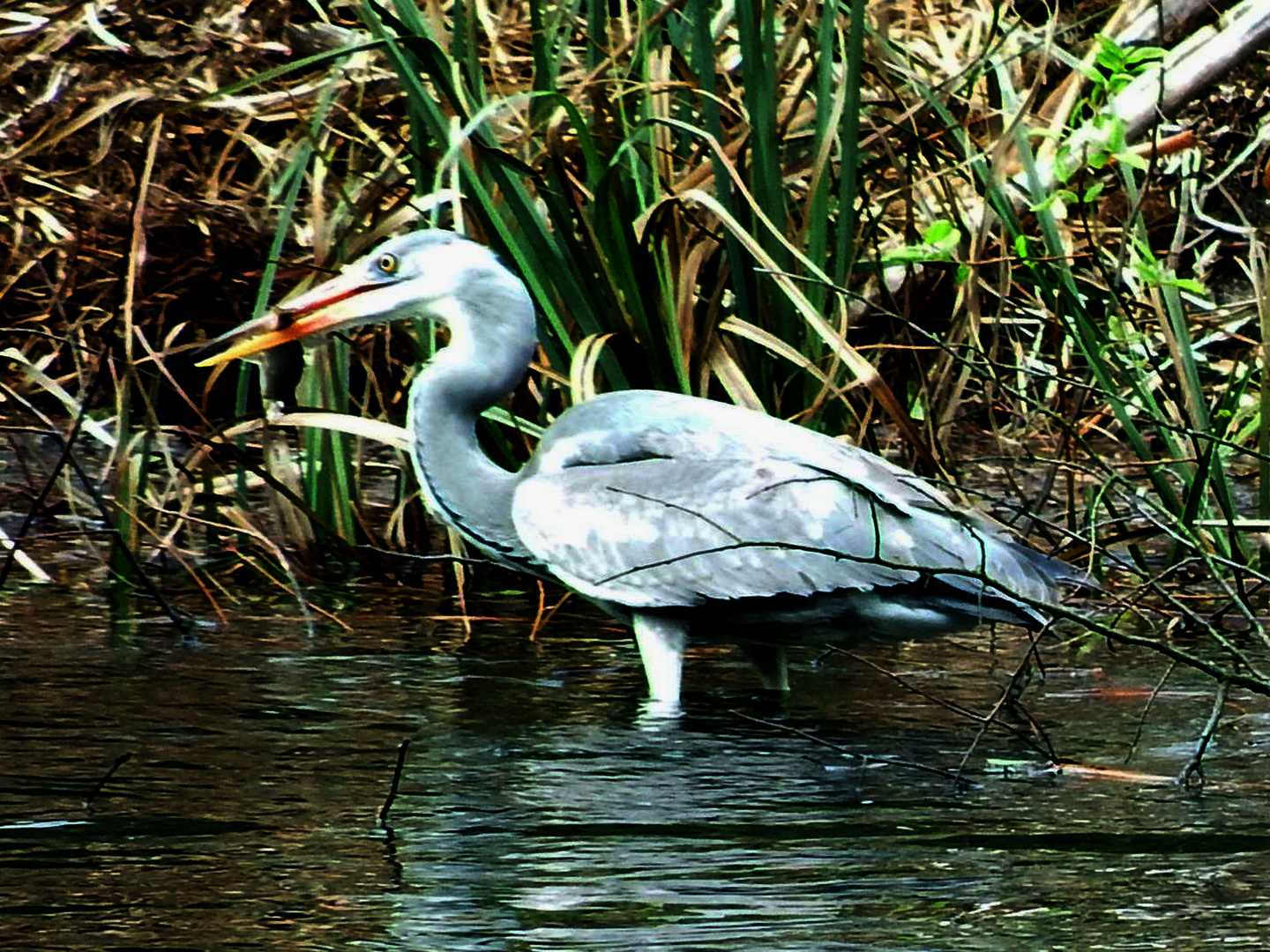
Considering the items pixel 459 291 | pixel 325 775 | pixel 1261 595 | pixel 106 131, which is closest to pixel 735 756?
pixel 325 775

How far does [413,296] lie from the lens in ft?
18.7

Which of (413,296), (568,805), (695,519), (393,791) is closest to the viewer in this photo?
(393,791)

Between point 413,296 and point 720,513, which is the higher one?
point 413,296

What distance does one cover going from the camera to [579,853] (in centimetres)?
358

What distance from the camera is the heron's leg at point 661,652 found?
16.6ft

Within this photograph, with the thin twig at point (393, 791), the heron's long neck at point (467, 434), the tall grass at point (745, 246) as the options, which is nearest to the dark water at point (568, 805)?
the thin twig at point (393, 791)

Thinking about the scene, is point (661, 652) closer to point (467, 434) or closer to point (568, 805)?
point (467, 434)

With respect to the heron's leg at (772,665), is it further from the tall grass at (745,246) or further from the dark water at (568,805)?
the tall grass at (745,246)

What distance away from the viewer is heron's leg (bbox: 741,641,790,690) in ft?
17.3

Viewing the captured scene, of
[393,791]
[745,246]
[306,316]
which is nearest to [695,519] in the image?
[745,246]

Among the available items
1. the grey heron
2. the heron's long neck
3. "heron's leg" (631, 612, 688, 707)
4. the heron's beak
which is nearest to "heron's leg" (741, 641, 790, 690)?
the grey heron

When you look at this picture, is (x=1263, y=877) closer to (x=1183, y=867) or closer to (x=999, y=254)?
(x=1183, y=867)

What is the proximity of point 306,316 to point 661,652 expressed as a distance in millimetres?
1322

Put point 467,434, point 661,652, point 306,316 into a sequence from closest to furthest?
point 661,652 → point 467,434 → point 306,316
